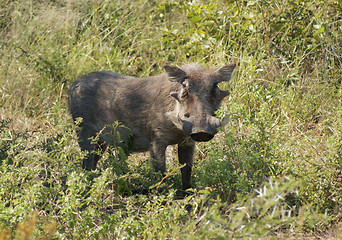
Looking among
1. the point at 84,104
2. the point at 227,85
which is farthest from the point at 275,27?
the point at 84,104

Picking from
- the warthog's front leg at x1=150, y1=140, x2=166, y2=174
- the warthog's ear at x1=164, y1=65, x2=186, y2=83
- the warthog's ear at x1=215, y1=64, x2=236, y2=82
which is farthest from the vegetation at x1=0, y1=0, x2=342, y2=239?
the warthog's ear at x1=164, y1=65, x2=186, y2=83

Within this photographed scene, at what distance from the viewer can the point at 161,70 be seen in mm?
6273

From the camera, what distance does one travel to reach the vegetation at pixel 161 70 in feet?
10.9

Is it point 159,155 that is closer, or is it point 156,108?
point 159,155

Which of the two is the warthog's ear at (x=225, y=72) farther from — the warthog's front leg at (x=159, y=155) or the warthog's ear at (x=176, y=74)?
the warthog's front leg at (x=159, y=155)

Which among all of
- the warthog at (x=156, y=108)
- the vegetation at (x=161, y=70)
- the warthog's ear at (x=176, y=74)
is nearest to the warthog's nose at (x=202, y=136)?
the warthog at (x=156, y=108)

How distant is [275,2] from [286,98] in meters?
1.25

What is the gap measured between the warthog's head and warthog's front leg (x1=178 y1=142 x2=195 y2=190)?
0.42 m

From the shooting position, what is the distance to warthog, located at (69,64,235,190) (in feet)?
12.9

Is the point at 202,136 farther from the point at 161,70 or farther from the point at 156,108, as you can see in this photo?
the point at 161,70

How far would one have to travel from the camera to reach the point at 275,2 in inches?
235

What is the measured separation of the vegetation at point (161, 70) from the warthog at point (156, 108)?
0.53ft

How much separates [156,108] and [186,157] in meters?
0.50

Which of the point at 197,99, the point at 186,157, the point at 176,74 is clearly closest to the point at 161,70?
the point at 186,157
